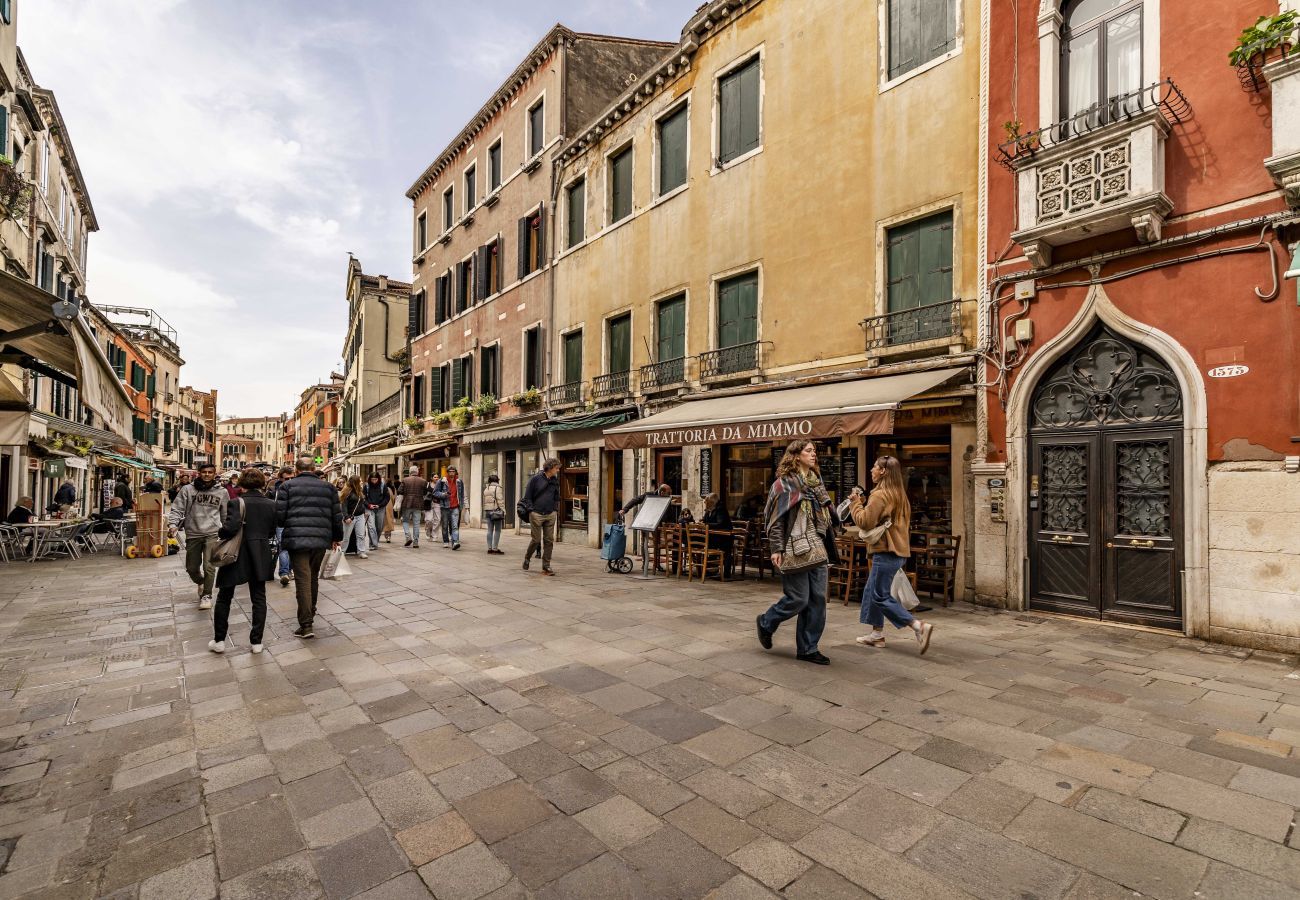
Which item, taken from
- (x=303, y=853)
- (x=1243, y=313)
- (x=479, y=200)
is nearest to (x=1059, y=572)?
(x=1243, y=313)

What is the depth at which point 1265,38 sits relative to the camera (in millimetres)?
5754

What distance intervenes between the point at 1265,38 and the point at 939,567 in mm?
5791

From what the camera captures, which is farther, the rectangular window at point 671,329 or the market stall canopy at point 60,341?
the rectangular window at point 671,329

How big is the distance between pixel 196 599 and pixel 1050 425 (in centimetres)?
1034

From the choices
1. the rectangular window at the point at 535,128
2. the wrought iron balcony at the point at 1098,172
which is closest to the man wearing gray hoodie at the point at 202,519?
the wrought iron balcony at the point at 1098,172

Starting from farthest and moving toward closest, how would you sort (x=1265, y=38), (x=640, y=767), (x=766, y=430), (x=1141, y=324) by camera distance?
(x=766, y=430)
(x=1141, y=324)
(x=1265, y=38)
(x=640, y=767)

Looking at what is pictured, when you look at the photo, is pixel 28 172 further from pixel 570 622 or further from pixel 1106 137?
pixel 1106 137

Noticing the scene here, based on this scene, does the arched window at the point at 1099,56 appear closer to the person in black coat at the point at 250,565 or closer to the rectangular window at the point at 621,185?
the rectangular window at the point at 621,185

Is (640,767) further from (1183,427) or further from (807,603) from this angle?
(1183,427)

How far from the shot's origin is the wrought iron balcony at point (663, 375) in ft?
41.7

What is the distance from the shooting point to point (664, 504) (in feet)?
33.3

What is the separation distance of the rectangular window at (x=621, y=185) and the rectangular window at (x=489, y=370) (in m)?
6.32

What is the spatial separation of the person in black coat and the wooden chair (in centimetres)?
689

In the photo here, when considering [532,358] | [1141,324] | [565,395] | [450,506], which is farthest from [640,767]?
[532,358]
